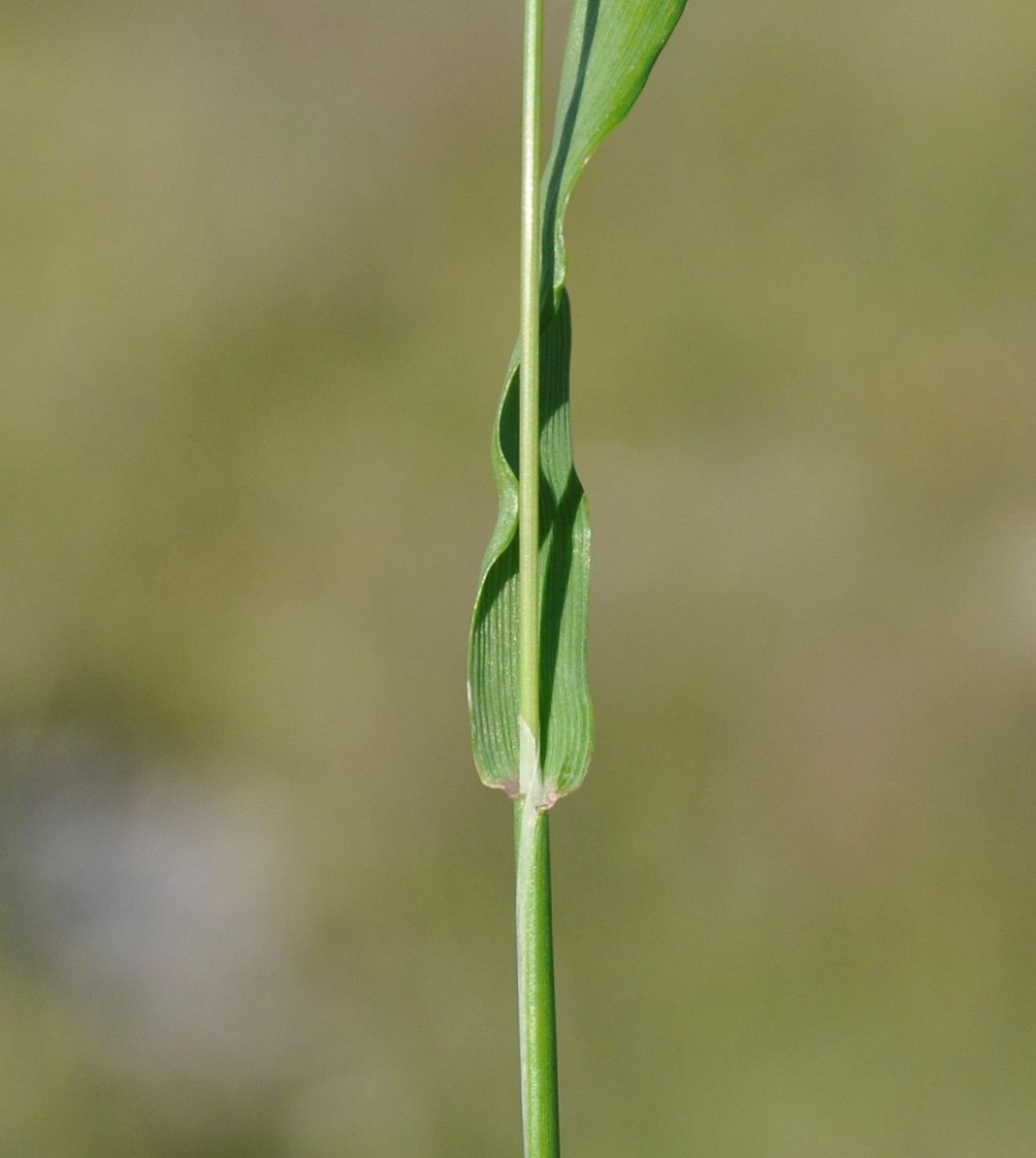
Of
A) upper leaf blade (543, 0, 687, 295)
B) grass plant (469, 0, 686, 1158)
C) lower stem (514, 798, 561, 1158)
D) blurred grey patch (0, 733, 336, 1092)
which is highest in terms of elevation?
upper leaf blade (543, 0, 687, 295)

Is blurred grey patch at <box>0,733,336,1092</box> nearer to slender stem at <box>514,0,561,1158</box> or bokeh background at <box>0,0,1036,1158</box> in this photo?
bokeh background at <box>0,0,1036,1158</box>

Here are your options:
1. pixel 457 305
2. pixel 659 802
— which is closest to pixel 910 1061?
pixel 659 802

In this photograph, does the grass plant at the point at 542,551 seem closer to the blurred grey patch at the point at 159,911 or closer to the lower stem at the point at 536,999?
the lower stem at the point at 536,999

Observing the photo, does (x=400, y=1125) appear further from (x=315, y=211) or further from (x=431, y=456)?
(x=315, y=211)

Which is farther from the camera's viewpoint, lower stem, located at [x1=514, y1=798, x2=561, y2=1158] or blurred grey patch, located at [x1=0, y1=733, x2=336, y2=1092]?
blurred grey patch, located at [x1=0, y1=733, x2=336, y2=1092]

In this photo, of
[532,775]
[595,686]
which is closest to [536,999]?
[532,775]

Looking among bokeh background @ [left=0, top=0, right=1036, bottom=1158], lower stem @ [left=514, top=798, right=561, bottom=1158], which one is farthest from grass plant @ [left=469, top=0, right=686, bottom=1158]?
bokeh background @ [left=0, top=0, right=1036, bottom=1158]

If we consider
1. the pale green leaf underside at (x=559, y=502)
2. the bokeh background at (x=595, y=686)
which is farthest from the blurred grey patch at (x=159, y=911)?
the pale green leaf underside at (x=559, y=502)

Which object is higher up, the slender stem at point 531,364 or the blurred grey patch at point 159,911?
the slender stem at point 531,364
